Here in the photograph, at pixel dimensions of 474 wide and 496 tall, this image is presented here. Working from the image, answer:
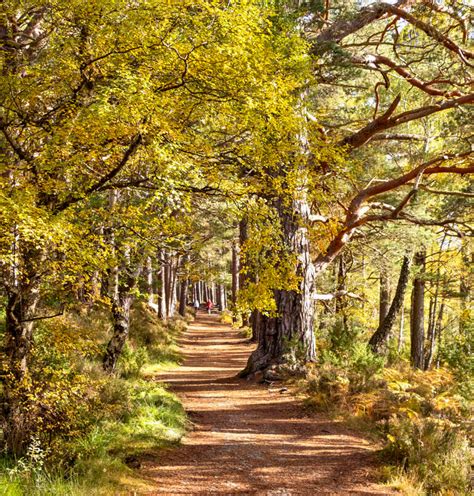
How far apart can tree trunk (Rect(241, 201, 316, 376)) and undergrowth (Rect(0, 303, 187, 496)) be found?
3.46 metres

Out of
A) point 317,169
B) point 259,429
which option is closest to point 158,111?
point 259,429

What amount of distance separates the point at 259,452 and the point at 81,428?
105 inches

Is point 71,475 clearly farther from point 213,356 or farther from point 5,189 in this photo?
point 213,356

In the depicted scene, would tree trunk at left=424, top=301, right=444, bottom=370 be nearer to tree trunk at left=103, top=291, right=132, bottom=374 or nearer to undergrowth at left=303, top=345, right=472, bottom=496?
undergrowth at left=303, top=345, right=472, bottom=496

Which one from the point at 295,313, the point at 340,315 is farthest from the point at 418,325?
the point at 295,313

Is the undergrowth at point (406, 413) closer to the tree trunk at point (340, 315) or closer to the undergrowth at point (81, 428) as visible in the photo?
the tree trunk at point (340, 315)

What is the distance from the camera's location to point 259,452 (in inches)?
273

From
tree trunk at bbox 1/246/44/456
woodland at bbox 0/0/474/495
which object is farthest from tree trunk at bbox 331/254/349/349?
tree trunk at bbox 1/246/44/456

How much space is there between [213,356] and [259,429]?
10397 millimetres

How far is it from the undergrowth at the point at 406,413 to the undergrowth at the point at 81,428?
10.4 ft

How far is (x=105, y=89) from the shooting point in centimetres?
464

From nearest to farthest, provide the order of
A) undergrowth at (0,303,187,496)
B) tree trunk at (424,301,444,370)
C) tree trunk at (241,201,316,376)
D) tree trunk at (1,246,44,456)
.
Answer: undergrowth at (0,303,187,496) → tree trunk at (1,246,44,456) → tree trunk at (241,201,316,376) → tree trunk at (424,301,444,370)

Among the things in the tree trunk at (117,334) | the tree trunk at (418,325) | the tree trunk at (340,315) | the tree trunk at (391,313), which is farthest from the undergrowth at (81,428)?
the tree trunk at (418,325)

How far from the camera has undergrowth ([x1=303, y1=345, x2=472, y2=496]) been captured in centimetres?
555
